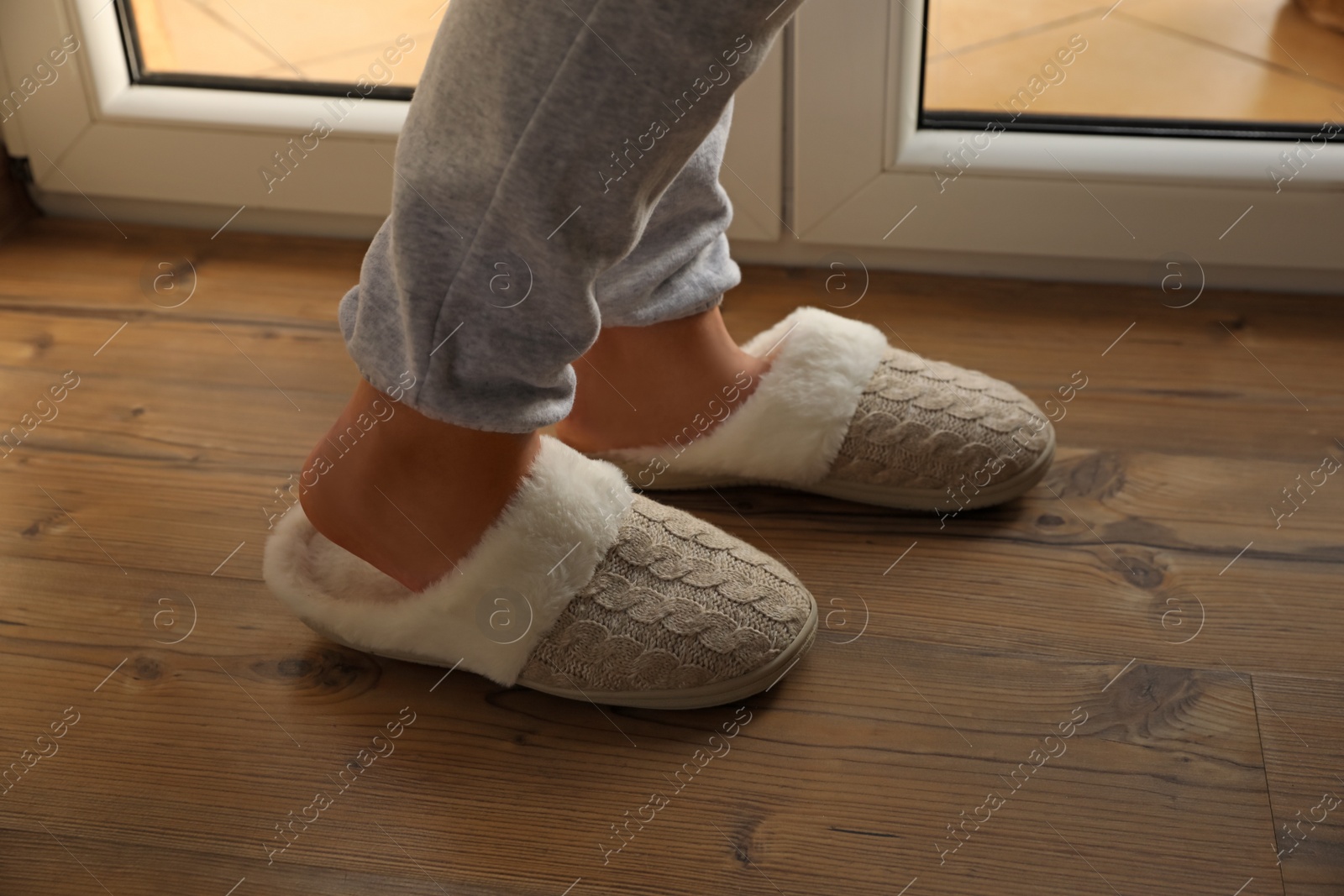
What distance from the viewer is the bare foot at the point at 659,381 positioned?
2.59ft

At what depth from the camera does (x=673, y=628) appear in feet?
2.23

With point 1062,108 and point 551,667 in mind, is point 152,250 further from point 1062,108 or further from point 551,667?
point 1062,108

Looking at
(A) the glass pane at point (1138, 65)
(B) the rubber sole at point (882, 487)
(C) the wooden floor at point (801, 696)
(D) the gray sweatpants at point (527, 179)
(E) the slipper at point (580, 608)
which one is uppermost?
(D) the gray sweatpants at point (527, 179)

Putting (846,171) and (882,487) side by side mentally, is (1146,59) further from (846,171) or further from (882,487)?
(882,487)

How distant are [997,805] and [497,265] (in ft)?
1.33

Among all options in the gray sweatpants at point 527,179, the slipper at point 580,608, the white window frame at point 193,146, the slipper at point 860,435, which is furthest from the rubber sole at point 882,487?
the white window frame at point 193,146

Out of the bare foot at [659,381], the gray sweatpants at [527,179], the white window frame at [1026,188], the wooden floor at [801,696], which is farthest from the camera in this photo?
the white window frame at [1026,188]

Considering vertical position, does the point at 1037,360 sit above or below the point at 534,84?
below

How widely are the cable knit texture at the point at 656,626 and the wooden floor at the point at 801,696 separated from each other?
0.03m

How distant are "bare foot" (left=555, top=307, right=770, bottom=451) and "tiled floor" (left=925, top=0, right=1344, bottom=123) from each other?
1.45 ft

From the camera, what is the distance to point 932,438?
32.0 inches

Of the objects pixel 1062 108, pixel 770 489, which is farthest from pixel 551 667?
pixel 1062 108

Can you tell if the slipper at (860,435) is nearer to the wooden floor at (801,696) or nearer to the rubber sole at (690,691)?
the wooden floor at (801,696)

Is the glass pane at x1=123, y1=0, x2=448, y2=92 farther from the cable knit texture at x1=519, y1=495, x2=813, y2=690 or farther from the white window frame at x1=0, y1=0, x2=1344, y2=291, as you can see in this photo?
the cable knit texture at x1=519, y1=495, x2=813, y2=690
